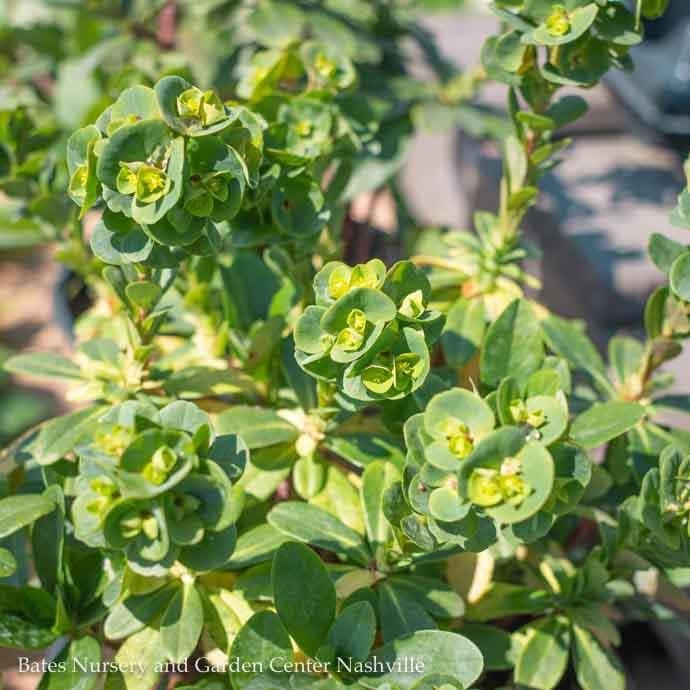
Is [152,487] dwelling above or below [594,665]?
above

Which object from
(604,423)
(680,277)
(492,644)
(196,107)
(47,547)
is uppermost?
(196,107)

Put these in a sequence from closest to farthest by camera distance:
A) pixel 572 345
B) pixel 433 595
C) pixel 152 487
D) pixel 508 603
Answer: pixel 152 487 → pixel 433 595 → pixel 508 603 → pixel 572 345

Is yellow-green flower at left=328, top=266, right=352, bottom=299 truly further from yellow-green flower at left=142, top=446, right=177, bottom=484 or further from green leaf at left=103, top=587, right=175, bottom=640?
green leaf at left=103, top=587, right=175, bottom=640

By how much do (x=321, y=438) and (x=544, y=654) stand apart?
0.31m

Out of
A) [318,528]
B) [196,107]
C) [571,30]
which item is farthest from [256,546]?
[571,30]

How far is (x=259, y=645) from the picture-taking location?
2.44 feet

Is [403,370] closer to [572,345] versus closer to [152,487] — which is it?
[152,487]

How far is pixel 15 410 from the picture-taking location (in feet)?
7.17

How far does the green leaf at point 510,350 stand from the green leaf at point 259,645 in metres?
0.30

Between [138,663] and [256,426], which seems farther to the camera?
[256,426]

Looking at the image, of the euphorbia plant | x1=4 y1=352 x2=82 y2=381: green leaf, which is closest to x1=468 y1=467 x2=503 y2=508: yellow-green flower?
the euphorbia plant

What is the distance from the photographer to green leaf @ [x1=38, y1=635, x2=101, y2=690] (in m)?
0.77

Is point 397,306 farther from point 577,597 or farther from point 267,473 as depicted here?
point 577,597

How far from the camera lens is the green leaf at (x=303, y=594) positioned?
0.74m
